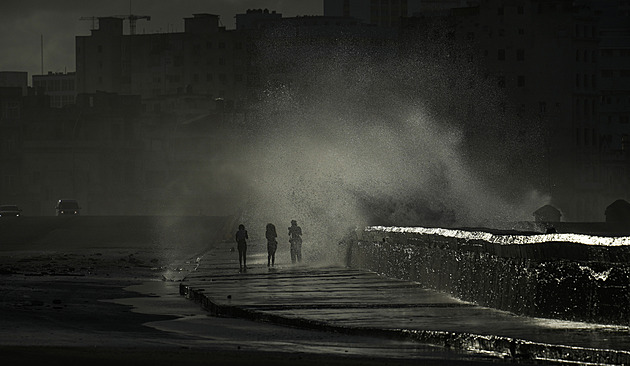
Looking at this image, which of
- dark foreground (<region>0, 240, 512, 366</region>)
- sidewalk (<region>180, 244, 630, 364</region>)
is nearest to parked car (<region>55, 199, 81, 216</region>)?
dark foreground (<region>0, 240, 512, 366</region>)

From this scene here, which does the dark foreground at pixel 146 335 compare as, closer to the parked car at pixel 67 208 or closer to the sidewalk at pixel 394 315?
the sidewalk at pixel 394 315

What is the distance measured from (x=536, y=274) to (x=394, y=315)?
2288 mm

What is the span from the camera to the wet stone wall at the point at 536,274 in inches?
734

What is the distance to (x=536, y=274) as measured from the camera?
65.9ft

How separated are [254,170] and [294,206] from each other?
8822 centimetres

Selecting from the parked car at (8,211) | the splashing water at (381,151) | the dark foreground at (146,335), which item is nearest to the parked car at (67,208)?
the parked car at (8,211)

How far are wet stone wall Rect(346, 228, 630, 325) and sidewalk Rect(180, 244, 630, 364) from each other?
0.98 feet

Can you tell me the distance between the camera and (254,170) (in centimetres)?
14275

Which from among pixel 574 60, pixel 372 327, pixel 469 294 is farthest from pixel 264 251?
pixel 574 60

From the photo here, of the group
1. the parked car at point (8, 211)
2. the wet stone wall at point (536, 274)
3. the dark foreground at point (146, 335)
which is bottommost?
the dark foreground at point (146, 335)

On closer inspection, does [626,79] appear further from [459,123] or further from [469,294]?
[469,294]

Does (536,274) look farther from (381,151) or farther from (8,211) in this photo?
(8,211)

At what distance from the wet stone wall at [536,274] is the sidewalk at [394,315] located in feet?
0.98

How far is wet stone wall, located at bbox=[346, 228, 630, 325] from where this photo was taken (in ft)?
61.2
